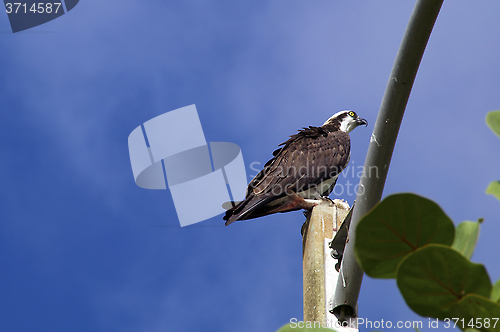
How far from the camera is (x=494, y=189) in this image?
689 mm

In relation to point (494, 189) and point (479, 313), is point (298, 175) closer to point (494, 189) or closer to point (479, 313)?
point (494, 189)

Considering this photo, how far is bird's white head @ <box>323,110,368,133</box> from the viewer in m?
7.21

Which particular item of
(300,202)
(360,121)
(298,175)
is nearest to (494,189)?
(300,202)

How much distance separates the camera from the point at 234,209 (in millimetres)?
5043

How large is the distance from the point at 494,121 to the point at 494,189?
0.10 meters

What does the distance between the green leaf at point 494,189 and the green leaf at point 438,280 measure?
6.4 inches

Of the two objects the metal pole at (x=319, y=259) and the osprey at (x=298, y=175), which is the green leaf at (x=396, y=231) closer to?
the metal pole at (x=319, y=259)

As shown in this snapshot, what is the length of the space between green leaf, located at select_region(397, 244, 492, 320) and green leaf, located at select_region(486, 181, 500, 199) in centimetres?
16

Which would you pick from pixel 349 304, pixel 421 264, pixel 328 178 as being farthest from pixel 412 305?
pixel 328 178

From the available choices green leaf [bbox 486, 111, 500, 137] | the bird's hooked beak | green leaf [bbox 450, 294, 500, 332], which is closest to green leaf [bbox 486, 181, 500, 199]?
green leaf [bbox 486, 111, 500, 137]

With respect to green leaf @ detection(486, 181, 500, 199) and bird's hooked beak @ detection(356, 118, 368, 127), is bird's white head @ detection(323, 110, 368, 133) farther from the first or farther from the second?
green leaf @ detection(486, 181, 500, 199)

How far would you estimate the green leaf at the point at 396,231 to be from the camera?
1.89 ft

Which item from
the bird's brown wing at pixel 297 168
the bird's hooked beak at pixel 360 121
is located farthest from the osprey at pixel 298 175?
the bird's hooked beak at pixel 360 121

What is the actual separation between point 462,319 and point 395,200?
19cm
